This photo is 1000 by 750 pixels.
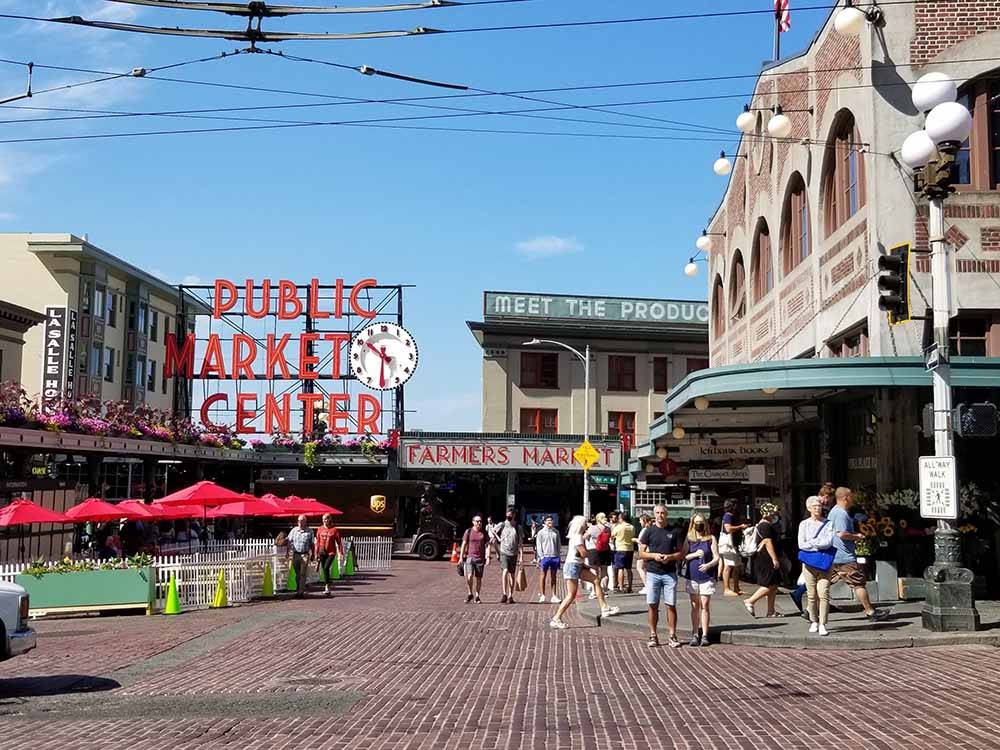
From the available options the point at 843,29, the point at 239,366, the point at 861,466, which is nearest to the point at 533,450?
the point at 239,366

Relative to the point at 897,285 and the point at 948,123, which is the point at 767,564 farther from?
the point at 948,123

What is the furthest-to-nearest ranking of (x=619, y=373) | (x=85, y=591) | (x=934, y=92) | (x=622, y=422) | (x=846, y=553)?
(x=619, y=373) < (x=622, y=422) < (x=85, y=591) < (x=846, y=553) < (x=934, y=92)

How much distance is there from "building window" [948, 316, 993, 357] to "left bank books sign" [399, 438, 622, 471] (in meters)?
29.9

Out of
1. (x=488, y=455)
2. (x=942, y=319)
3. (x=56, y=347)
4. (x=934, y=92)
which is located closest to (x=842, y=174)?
(x=934, y=92)

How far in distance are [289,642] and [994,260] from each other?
44.1ft

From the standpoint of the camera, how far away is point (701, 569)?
44.9 feet

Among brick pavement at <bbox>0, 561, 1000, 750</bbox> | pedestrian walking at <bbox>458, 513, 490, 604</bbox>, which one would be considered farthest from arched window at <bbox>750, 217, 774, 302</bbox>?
brick pavement at <bbox>0, 561, 1000, 750</bbox>

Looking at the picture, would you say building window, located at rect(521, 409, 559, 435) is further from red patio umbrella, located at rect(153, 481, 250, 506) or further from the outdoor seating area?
red patio umbrella, located at rect(153, 481, 250, 506)

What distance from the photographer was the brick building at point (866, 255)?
59.9ft

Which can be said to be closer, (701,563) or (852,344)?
(701,563)

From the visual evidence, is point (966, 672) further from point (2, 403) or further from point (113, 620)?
point (2, 403)

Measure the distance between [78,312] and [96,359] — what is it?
2.88 metres

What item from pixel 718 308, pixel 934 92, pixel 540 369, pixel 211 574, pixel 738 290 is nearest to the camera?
pixel 934 92

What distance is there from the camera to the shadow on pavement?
36.0 feet
